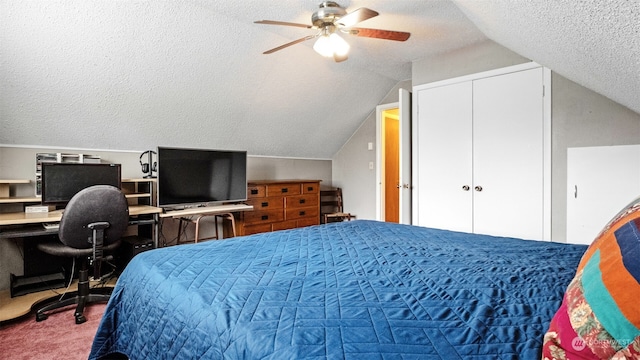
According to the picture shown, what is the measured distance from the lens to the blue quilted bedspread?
0.82 metres

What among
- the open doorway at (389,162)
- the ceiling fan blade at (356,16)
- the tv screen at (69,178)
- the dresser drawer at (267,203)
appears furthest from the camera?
the open doorway at (389,162)

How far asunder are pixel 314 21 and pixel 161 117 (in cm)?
194

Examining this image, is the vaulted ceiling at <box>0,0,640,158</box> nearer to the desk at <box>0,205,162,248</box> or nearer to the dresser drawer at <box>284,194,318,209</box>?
the desk at <box>0,205,162,248</box>

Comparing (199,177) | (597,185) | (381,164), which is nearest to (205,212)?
(199,177)

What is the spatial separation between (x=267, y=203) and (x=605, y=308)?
12.9 feet

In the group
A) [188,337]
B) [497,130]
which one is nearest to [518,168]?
[497,130]

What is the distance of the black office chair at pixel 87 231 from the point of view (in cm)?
235

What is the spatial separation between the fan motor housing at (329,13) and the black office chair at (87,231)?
1982mm

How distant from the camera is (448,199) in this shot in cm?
347

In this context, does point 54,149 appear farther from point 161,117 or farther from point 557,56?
point 557,56

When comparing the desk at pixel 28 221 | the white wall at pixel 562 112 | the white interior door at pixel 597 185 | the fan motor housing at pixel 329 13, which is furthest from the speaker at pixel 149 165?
the white interior door at pixel 597 185

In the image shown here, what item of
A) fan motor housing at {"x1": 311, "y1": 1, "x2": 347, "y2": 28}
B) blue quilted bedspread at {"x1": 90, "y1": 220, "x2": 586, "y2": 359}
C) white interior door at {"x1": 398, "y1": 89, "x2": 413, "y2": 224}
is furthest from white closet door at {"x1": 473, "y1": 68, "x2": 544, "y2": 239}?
fan motor housing at {"x1": 311, "y1": 1, "x2": 347, "y2": 28}

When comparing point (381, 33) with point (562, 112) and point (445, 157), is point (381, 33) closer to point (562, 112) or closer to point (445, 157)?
point (445, 157)

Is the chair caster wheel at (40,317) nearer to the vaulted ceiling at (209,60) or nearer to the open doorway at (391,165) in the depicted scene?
the vaulted ceiling at (209,60)
